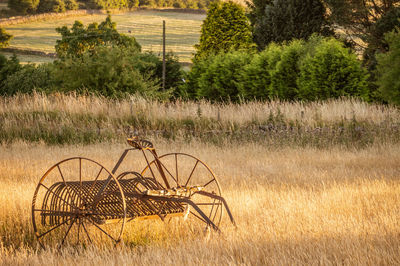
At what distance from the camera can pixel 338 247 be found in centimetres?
469

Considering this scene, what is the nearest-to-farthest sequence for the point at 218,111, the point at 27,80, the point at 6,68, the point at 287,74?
1. the point at 218,111
2. the point at 287,74
3. the point at 27,80
4. the point at 6,68

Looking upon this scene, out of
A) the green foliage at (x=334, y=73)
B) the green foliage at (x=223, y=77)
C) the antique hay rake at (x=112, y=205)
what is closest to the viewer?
the antique hay rake at (x=112, y=205)

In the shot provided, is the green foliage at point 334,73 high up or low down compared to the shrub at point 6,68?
up

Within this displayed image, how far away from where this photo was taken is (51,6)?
7088 cm

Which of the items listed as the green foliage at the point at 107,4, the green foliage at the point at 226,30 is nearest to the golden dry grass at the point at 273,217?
the green foliage at the point at 226,30

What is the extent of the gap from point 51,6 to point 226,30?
44.8 m

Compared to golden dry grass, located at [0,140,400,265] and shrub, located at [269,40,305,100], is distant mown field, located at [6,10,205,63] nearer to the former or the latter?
shrub, located at [269,40,305,100]

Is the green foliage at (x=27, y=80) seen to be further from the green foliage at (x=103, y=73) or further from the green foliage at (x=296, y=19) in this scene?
the green foliage at (x=296, y=19)

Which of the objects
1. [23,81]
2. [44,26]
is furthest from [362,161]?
[44,26]

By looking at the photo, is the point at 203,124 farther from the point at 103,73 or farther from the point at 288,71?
the point at 288,71

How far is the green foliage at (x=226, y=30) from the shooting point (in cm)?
3234

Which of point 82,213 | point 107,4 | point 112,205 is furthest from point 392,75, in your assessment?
point 107,4

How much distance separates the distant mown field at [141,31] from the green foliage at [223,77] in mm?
28820

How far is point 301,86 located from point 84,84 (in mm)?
8198
